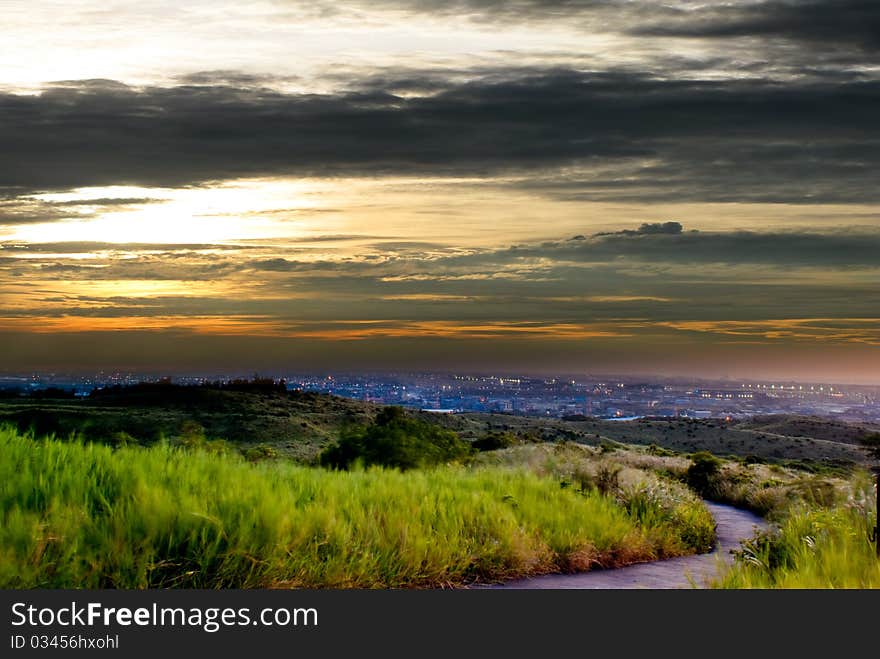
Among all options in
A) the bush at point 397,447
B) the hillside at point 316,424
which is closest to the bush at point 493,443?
the bush at point 397,447

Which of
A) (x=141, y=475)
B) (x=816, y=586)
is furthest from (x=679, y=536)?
(x=141, y=475)

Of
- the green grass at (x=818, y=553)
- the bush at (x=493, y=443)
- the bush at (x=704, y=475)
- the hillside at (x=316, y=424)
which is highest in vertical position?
the green grass at (x=818, y=553)

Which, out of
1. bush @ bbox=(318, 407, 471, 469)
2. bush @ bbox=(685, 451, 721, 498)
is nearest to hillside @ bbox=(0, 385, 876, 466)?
bush @ bbox=(685, 451, 721, 498)

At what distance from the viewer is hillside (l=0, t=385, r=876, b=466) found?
55219 mm

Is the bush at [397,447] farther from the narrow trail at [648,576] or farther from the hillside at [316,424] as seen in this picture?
the hillside at [316,424]

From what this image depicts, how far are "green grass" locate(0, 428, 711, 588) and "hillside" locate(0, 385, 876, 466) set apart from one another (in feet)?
109

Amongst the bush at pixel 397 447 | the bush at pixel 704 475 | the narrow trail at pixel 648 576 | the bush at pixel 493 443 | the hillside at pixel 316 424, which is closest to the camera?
the narrow trail at pixel 648 576

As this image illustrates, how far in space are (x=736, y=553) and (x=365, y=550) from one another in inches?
211

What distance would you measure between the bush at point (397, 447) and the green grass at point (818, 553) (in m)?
8.41

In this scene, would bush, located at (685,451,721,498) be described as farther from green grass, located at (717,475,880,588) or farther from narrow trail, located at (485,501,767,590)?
narrow trail, located at (485,501,767,590)

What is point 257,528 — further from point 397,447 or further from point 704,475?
point 704,475

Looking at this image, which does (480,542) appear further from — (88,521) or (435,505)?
(88,521)

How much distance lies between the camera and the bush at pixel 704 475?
28453 millimetres

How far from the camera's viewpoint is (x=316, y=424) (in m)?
60.3
